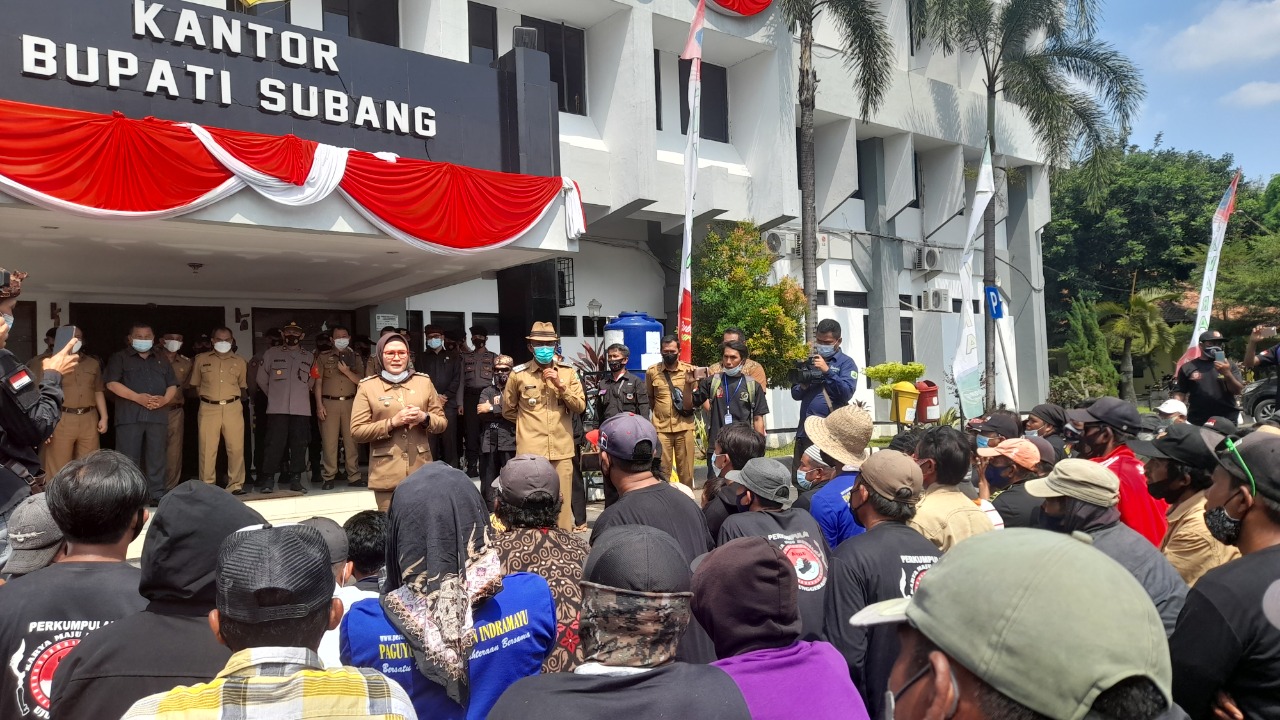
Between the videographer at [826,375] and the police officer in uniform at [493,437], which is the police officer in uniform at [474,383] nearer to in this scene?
the police officer in uniform at [493,437]

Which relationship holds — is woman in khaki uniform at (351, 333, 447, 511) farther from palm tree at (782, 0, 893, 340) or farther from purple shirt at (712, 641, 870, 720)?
palm tree at (782, 0, 893, 340)

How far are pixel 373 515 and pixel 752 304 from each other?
462 inches

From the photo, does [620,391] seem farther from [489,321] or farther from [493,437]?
[489,321]

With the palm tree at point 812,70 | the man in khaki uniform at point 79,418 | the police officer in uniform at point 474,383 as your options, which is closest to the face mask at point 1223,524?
the police officer in uniform at point 474,383

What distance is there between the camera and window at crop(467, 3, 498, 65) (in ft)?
45.4

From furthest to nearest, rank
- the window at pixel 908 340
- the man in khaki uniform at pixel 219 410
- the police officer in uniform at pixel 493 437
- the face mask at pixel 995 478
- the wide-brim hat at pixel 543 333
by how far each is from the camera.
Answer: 1. the window at pixel 908 340
2. the man in khaki uniform at pixel 219 410
3. the police officer in uniform at pixel 493 437
4. the wide-brim hat at pixel 543 333
5. the face mask at pixel 995 478

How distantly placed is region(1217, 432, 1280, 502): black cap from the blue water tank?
1159 centimetres

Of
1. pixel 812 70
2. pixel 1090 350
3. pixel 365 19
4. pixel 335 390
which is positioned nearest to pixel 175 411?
pixel 335 390

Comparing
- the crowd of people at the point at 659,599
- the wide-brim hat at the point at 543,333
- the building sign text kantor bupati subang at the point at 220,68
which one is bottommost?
the crowd of people at the point at 659,599

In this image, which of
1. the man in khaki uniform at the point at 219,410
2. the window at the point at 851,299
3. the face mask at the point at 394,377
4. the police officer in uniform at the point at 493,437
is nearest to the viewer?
the face mask at the point at 394,377

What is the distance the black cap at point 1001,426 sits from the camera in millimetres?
5699

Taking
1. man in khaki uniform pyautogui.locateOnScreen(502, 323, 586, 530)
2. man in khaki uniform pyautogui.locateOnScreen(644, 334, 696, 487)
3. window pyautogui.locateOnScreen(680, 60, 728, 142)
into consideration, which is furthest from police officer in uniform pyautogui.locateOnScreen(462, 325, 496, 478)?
window pyautogui.locateOnScreen(680, 60, 728, 142)

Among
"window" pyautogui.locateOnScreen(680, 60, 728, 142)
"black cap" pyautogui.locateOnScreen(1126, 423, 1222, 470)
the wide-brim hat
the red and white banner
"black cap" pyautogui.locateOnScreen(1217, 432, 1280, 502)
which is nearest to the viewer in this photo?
"black cap" pyautogui.locateOnScreen(1217, 432, 1280, 502)

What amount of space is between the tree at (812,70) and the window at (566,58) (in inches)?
157
